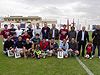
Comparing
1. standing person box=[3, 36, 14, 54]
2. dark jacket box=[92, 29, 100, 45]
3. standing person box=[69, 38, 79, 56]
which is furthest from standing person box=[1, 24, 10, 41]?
dark jacket box=[92, 29, 100, 45]

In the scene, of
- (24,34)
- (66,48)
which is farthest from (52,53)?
(24,34)

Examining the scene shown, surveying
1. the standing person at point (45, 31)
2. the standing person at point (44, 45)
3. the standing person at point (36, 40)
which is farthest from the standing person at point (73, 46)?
the standing person at point (36, 40)

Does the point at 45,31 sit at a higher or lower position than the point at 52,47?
higher

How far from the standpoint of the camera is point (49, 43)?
15.4m

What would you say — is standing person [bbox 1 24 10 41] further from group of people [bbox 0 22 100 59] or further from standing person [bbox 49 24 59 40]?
standing person [bbox 49 24 59 40]

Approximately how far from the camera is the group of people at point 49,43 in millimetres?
14781

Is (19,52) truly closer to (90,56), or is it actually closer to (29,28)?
(29,28)

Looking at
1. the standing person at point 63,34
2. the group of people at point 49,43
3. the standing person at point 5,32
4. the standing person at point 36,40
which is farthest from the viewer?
the standing person at point 5,32

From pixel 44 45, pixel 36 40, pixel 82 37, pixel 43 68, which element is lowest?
pixel 43 68

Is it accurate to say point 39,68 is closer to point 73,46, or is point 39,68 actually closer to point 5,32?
point 73,46

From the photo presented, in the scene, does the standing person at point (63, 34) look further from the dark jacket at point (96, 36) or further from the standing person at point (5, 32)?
the standing person at point (5, 32)

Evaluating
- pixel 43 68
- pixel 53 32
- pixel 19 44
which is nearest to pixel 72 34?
pixel 53 32

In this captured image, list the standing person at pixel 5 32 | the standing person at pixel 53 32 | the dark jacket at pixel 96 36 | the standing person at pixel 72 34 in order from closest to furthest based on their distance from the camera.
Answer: the dark jacket at pixel 96 36
the standing person at pixel 72 34
the standing person at pixel 53 32
the standing person at pixel 5 32

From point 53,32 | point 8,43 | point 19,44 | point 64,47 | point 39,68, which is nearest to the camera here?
point 39,68
